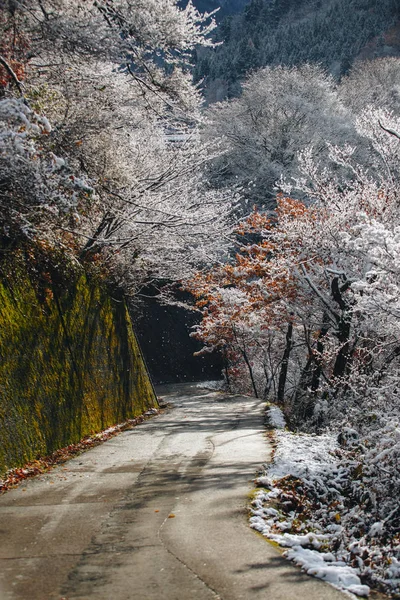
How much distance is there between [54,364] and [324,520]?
571 cm

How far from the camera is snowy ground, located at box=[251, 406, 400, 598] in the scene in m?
3.77

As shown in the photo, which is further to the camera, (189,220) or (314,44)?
(314,44)

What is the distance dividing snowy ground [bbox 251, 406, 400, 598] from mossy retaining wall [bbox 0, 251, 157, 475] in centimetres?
376

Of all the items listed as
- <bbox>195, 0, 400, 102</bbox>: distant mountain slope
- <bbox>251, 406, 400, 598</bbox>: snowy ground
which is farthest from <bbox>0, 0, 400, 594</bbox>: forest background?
<bbox>195, 0, 400, 102</bbox>: distant mountain slope

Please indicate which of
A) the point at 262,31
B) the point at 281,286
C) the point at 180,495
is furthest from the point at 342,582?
the point at 262,31

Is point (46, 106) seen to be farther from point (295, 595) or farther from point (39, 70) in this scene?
point (295, 595)

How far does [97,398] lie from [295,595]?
8.51 m

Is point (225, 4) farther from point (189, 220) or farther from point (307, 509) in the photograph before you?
point (307, 509)

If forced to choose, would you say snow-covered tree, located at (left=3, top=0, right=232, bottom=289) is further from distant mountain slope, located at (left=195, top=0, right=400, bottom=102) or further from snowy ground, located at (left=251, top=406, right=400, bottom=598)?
distant mountain slope, located at (left=195, top=0, right=400, bottom=102)

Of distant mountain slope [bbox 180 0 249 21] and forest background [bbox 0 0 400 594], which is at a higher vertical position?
distant mountain slope [bbox 180 0 249 21]

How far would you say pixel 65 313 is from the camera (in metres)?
10.3

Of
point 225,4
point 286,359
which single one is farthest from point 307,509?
point 225,4

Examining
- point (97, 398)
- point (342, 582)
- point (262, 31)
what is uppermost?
point (262, 31)

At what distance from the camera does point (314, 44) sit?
8094 centimetres
